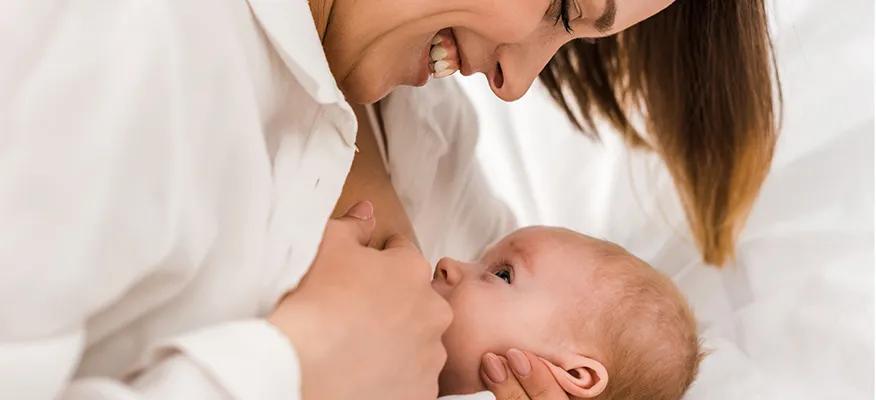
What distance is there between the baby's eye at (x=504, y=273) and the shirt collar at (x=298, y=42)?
1.20 ft

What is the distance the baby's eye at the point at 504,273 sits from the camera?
51.9 inches

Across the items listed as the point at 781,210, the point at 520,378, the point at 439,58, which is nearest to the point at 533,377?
the point at 520,378

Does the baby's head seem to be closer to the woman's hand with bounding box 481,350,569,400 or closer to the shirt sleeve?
the woman's hand with bounding box 481,350,569,400

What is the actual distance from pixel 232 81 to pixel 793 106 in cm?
117

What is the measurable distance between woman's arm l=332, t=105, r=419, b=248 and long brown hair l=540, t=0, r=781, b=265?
28 cm

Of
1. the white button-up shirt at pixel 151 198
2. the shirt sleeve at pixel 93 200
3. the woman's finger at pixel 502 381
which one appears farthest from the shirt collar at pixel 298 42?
the woman's finger at pixel 502 381

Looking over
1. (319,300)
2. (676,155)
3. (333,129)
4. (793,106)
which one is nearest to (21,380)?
(319,300)

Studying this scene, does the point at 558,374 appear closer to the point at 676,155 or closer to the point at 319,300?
the point at 319,300

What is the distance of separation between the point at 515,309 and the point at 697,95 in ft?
1.73

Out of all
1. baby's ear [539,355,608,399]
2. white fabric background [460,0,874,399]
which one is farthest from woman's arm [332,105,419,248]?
white fabric background [460,0,874,399]

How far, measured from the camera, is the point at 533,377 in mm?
1218

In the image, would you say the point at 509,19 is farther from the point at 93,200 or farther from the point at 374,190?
the point at 93,200

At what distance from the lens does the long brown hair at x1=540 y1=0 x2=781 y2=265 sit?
1.52 m

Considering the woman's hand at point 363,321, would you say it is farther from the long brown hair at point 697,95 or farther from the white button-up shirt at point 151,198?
the long brown hair at point 697,95
